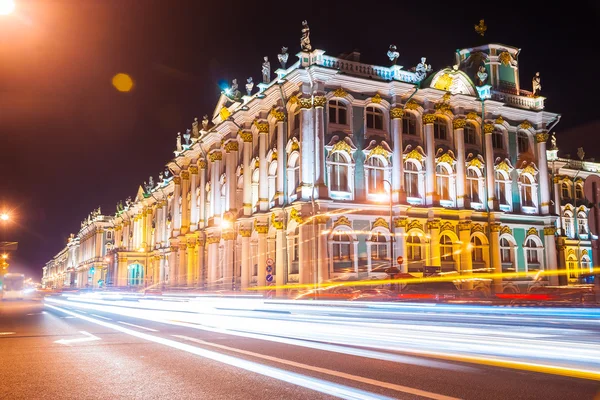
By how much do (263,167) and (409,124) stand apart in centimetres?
1049

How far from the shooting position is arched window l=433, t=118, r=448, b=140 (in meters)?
41.2

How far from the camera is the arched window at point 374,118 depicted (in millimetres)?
38594

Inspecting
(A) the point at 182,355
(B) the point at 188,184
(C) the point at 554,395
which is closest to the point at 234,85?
(B) the point at 188,184

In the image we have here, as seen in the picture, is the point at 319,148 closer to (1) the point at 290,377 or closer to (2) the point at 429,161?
(2) the point at 429,161

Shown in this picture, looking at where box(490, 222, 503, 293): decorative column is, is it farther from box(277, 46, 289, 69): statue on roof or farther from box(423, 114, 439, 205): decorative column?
box(277, 46, 289, 69): statue on roof

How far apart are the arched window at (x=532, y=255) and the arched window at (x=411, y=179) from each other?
1031 centimetres

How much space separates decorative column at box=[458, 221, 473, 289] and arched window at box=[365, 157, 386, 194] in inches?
260

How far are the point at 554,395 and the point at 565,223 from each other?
5340 centimetres

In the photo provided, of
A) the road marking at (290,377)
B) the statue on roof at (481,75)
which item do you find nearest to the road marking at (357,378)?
the road marking at (290,377)

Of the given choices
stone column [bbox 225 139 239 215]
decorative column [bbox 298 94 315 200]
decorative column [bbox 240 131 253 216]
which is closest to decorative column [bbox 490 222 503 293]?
decorative column [bbox 298 94 315 200]

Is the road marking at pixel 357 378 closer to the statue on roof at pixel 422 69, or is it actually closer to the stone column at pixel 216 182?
the statue on roof at pixel 422 69

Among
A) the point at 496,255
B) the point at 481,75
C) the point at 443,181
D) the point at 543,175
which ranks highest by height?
the point at 481,75

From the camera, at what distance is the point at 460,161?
134ft

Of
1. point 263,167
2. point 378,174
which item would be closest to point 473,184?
point 378,174
